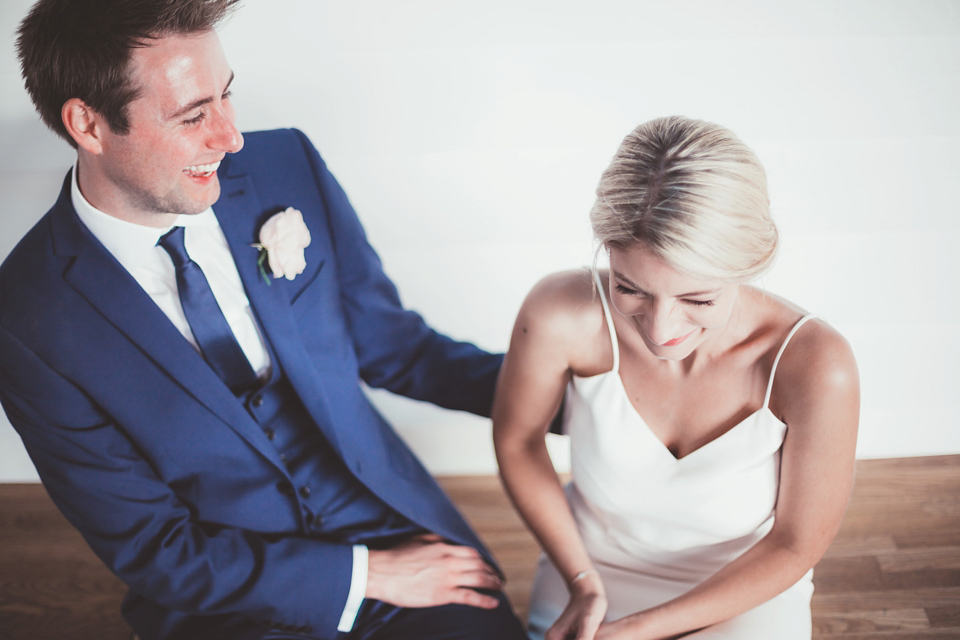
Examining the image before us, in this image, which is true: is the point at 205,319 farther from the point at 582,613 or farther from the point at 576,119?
the point at 576,119

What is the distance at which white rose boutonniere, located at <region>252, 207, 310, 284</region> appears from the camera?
138cm

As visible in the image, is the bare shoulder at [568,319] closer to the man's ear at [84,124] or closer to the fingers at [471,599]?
the fingers at [471,599]

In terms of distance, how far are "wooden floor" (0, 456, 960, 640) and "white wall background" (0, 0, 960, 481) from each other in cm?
49

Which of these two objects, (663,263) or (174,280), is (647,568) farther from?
(174,280)

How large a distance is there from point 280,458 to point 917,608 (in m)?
1.68

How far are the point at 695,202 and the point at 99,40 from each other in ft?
3.14

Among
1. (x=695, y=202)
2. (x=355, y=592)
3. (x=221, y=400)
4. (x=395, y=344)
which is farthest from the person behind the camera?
(x=395, y=344)

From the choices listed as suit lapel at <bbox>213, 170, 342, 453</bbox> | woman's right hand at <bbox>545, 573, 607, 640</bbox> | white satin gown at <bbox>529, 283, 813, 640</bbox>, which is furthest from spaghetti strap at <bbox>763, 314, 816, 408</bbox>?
suit lapel at <bbox>213, 170, 342, 453</bbox>

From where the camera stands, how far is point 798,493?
1250mm

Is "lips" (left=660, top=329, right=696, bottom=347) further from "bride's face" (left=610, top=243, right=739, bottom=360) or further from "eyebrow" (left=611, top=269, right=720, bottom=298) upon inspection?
"eyebrow" (left=611, top=269, right=720, bottom=298)

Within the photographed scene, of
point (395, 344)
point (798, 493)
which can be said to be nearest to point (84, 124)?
point (395, 344)

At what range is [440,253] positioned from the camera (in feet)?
6.71

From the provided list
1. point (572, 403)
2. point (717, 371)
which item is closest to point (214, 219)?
point (572, 403)

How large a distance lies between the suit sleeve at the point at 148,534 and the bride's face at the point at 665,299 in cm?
77
